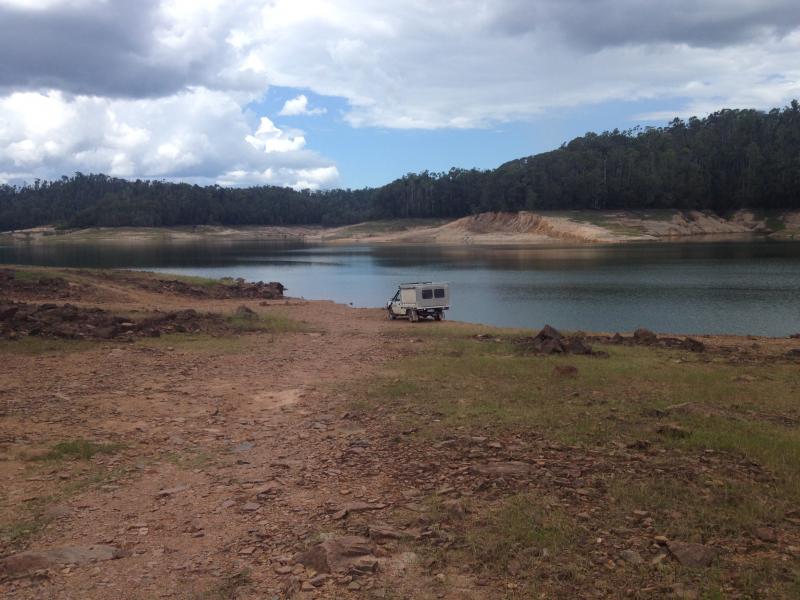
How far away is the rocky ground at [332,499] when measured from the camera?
601 centimetres

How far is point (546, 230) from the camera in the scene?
130250mm

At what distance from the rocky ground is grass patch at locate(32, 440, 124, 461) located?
5 cm

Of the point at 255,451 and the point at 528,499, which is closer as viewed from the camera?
the point at 528,499

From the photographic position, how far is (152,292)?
39.2 m

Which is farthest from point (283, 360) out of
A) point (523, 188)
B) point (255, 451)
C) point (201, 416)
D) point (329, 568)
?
point (523, 188)

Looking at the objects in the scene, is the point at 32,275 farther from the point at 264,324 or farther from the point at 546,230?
the point at 546,230

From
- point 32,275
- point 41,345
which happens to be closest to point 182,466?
point 41,345

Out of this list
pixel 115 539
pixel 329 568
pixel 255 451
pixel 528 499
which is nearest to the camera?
pixel 329 568

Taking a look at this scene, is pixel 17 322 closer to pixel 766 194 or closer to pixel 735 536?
pixel 735 536

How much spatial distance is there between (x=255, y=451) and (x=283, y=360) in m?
8.65

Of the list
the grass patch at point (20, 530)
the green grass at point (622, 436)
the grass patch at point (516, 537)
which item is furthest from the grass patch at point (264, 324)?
the grass patch at point (516, 537)

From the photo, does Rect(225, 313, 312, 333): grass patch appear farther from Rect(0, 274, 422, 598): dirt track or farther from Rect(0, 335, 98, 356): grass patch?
Rect(0, 274, 422, 598): dirt track

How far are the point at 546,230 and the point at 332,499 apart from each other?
127187mm

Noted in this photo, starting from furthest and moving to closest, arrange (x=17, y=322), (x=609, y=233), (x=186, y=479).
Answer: (x=609, y=233) → (x=17, y=322) → (x=186, y=479)
